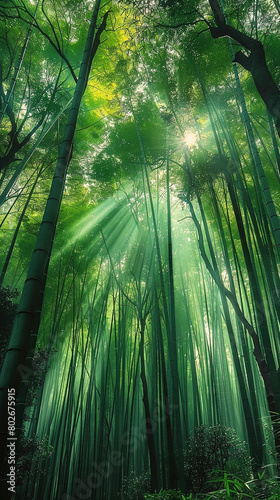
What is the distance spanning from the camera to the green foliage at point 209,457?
11.8 feet

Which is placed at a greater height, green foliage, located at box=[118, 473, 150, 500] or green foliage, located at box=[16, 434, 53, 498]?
green foliage, located at box=[16, 434, 53, 498]

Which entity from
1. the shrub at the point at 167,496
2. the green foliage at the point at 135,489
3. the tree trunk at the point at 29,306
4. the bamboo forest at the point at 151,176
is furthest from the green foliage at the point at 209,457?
the tree trunk at the point at 29,306

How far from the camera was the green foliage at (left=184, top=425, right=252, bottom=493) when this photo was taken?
142 inches

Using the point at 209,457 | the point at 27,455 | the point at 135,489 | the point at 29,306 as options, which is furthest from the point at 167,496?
the point at 135,489

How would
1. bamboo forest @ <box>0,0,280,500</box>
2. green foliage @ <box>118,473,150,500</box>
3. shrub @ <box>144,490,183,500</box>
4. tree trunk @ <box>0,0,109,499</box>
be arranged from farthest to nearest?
green foliage @ <box>118,473,150,500</box> < bamboo forest @ <box>0,0,280,500</box> < shrub @ <box>144,490,183,500</box> < tree trunk @ <box>0,0,109,499</box>

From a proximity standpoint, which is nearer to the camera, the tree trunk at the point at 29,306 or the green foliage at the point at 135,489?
the tree trunk at the point at 29,306

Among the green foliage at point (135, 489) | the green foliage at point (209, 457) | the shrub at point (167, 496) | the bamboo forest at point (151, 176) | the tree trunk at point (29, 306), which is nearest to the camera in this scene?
the tree trunk at point (29, 306)

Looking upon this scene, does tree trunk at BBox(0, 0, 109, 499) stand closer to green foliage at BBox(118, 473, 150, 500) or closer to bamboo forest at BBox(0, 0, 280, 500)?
bamboo forest at BBox(0, 0, 280, 500)

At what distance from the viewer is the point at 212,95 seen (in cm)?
404

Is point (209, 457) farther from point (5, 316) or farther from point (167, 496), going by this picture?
point (5, 316)

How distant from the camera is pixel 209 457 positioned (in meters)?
3.69

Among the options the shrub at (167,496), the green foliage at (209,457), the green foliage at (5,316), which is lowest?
the shrub at (167,496)

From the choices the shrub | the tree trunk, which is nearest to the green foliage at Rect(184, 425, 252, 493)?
the shrub

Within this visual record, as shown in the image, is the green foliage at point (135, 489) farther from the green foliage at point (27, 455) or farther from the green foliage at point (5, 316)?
the green foliage at point (5, 316)
